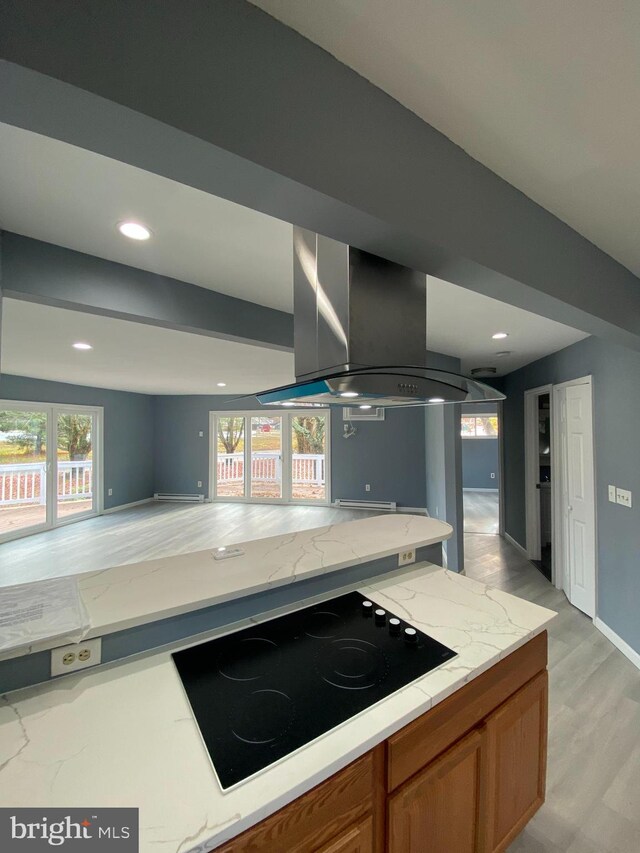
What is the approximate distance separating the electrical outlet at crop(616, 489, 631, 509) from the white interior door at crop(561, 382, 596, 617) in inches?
12.2

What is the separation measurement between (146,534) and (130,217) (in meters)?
5.19

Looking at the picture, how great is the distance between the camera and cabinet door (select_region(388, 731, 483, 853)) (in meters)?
0.96

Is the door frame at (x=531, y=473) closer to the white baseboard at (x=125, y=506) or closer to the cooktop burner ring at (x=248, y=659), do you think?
the cooktop burner ring at (x=248, y=659)

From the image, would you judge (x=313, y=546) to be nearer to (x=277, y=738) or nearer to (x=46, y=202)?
(x=277, y=738)

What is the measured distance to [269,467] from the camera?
7.96m

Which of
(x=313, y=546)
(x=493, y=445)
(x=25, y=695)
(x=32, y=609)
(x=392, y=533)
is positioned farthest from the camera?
(x=493, y=445)

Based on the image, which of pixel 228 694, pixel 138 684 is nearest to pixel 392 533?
pixel 228 694

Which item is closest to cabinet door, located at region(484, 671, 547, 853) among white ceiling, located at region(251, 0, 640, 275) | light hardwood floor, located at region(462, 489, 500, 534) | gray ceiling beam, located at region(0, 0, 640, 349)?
gray ceiling beam, located at region(0, 0, 640, 349)

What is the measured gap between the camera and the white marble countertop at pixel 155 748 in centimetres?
69

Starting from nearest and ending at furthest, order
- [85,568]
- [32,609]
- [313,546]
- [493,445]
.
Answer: [32,609] < [313,546] < [85,568] < [493,445]

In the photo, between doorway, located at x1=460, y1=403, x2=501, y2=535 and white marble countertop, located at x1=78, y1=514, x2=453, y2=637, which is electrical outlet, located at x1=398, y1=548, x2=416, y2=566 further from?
doorway, located at x1=460, y1=403, x2=501, y2=535

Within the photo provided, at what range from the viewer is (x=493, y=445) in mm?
8898

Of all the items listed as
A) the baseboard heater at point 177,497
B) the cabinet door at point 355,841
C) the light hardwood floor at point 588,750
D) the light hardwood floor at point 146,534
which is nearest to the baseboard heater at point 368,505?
the light hardwood floor at point 146,534

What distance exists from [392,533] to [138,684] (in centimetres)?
129
